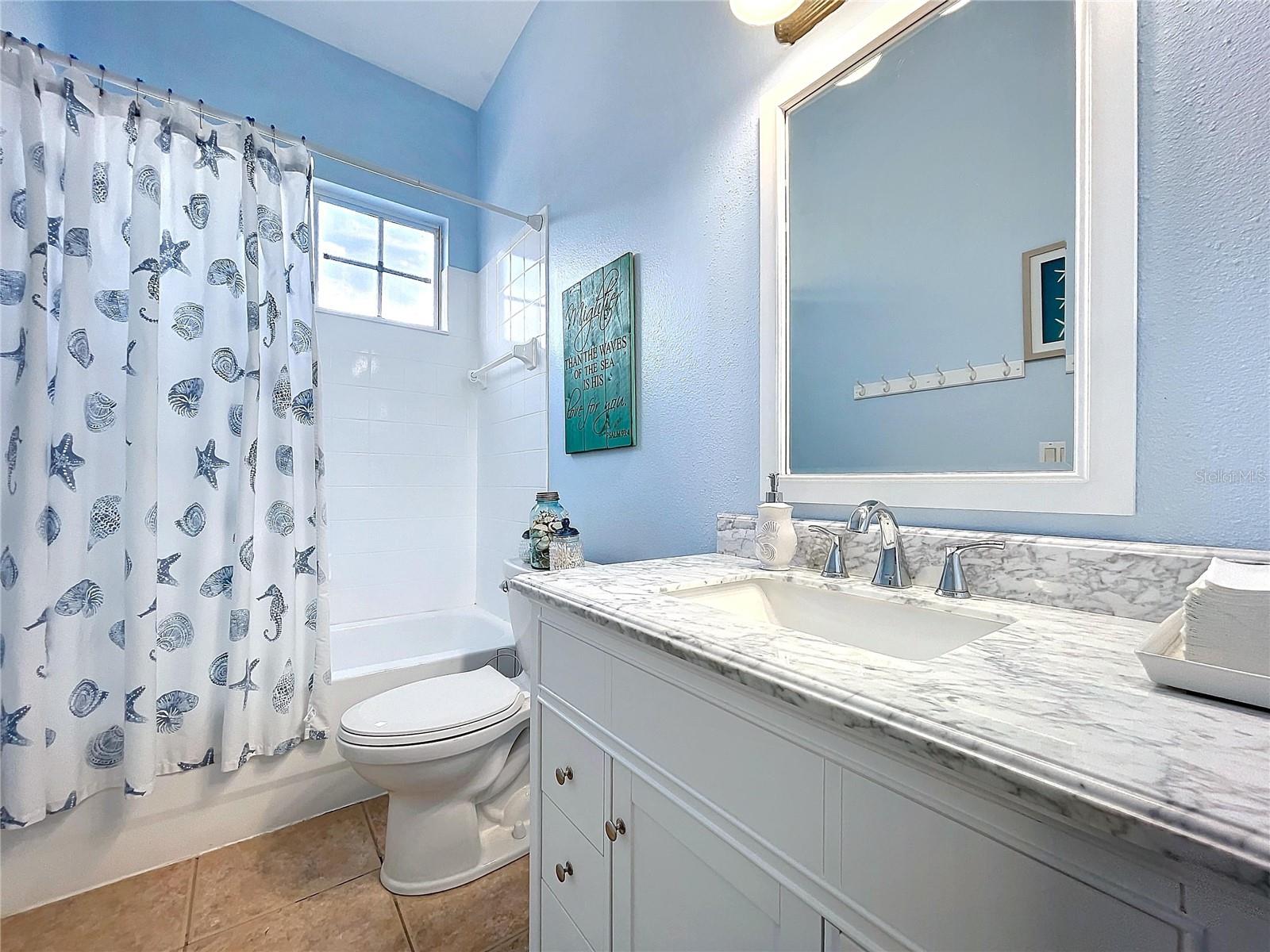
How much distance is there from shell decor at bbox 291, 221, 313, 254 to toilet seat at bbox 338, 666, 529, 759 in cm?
140

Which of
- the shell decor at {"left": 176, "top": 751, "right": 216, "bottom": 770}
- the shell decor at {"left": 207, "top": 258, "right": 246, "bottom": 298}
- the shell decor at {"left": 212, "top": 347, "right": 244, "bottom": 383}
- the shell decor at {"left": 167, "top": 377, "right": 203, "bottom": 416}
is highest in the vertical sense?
the shell decor at {"left": 207, "top": 258, "right": 246, "bottom": 298}

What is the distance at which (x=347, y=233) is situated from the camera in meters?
2.43

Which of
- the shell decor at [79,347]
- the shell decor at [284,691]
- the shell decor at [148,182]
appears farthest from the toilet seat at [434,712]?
the shell decor at [148,182]

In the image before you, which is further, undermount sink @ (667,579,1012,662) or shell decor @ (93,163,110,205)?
shell decor @ (93,163,110,205)

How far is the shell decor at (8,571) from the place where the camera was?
1275 millimetres

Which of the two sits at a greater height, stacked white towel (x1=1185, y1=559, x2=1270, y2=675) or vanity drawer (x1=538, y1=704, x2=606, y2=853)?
stacked white towel (x1=1185, y1=559, x2=1270, y2=675)

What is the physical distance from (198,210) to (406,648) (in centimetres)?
173

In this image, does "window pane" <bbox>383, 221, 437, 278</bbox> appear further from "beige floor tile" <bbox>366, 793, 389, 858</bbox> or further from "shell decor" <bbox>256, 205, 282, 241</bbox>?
"beige floor tile" <bbox>366, 793, 389, 858</bbox>

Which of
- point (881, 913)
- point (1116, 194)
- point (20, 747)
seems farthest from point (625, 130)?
point (20, 747)

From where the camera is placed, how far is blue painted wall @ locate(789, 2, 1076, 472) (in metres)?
0.80

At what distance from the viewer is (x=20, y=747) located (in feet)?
4.22

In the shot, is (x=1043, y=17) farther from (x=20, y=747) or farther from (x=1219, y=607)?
(x=20, y=747)

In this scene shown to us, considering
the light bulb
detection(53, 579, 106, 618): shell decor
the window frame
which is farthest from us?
the window frame

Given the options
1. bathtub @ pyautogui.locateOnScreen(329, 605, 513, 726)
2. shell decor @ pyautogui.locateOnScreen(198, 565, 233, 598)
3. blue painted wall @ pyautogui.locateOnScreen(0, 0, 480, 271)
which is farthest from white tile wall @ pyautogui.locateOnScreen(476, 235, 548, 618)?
shell decor @ pyautogui.locateOnScreen(198, 565, 233, 598)
